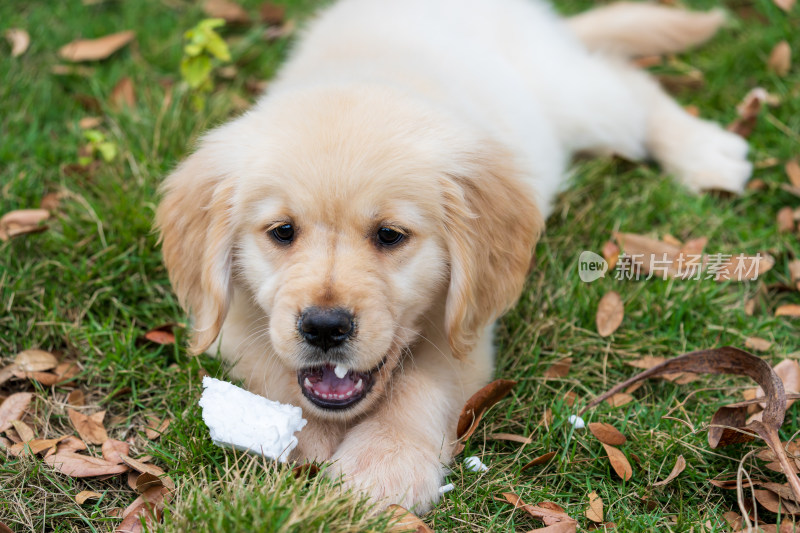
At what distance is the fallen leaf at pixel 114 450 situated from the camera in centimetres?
241

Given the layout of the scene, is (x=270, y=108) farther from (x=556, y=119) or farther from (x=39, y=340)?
(x=556, y=119)

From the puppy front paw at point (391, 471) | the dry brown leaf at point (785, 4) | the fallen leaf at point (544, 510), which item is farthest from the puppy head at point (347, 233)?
the dry brown leaf at point (785, 4)

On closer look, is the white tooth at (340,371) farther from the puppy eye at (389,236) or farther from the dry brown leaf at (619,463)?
the dry brown leaf at (619,463)

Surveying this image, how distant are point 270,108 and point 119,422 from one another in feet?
3.59

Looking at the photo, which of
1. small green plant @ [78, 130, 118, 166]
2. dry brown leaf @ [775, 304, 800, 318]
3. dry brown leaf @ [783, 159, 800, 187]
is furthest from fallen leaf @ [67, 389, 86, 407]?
dry brown leaf @ [783, 159, 800, 187]

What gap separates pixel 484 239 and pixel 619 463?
76cm

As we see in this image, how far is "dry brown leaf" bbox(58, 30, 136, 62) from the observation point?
13.3 feet

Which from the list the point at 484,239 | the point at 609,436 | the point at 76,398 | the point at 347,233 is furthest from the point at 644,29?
the point at 76,398

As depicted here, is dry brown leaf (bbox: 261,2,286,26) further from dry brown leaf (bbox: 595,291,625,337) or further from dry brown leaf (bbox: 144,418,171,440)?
dry brown leaf (bbox: 144,418,171,440)

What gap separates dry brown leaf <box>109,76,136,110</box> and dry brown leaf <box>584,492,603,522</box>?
2762 millimetres

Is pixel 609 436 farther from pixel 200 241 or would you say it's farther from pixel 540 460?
pixel 200 241

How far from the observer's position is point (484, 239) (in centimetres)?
246

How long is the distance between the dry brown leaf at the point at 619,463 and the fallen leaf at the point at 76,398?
1.64 m

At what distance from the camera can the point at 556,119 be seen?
369cm
